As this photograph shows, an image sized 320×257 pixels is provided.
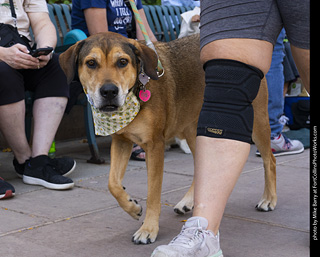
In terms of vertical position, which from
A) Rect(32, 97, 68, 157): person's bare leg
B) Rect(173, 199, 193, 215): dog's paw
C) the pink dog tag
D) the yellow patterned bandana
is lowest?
Rect(173, 199, 193, 215): dog's paw

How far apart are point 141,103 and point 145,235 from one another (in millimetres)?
786

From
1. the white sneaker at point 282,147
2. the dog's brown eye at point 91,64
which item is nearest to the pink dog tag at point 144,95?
the dog's brown eye at point 91,64

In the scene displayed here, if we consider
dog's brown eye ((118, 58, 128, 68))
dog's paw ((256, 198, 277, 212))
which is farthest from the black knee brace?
dog's paw ((256, 198, 277, 212))

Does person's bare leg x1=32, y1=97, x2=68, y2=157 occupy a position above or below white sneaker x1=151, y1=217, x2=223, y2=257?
below

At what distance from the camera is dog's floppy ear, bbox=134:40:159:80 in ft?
10.1

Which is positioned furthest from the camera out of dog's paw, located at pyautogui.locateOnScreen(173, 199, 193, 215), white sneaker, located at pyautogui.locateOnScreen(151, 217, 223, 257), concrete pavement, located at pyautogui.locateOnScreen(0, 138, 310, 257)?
dog's paw, located at pyautogui.locateOnScreen(173, 199, 193, 215)

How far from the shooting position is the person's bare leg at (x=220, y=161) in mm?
2248

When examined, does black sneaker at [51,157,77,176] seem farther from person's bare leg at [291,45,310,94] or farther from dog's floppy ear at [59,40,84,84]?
person's bare leg at [291,45,310,94]

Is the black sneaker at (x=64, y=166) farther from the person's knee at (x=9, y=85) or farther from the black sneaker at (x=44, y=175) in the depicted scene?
the person's knee at (x=9, y=85)

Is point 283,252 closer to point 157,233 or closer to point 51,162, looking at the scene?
point 157,233

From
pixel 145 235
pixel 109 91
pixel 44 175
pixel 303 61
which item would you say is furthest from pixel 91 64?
pixel 44 175

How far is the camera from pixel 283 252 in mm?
2645

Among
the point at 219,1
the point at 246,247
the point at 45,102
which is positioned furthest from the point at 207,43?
the point at 45,102

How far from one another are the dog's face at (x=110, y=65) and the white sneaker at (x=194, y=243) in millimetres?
998
